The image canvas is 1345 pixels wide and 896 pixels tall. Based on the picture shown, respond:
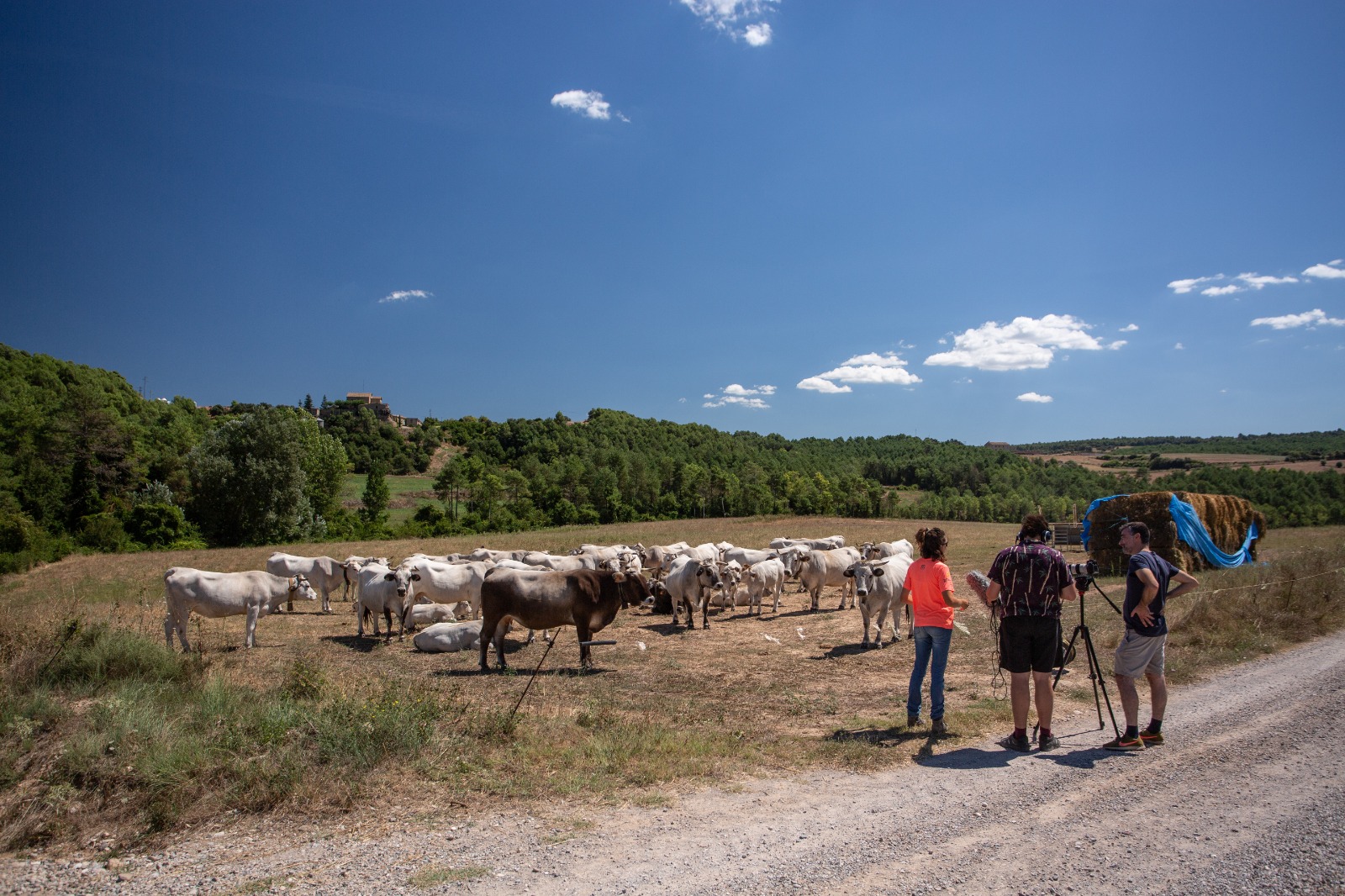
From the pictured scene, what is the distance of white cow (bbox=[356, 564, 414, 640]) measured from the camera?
1473 centimetres

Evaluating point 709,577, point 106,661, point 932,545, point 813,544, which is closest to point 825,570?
point 709,577

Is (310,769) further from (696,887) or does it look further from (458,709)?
(696,887)

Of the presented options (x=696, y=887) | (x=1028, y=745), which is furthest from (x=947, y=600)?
(x=696, y=887)

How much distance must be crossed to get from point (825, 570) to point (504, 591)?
10.0 m

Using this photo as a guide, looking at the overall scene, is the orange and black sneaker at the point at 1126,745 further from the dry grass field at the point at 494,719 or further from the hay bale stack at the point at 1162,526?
the hay bale stack at the point at 1162,526

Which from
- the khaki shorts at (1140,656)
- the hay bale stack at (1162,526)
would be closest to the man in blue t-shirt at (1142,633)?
the khaki shorts at (1140,656)

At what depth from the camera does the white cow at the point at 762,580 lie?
18.4 metres

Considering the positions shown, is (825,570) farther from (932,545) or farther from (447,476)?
(447,476)

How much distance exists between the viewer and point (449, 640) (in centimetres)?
1359

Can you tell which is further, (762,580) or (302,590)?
(762,580)

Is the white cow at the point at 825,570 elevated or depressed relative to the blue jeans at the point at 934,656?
depressed

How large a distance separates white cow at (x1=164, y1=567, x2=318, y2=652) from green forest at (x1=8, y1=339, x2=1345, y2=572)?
25960mm

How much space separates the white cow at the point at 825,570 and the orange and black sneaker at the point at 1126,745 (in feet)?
37.4

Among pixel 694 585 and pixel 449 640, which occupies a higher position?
pixel 694 585
